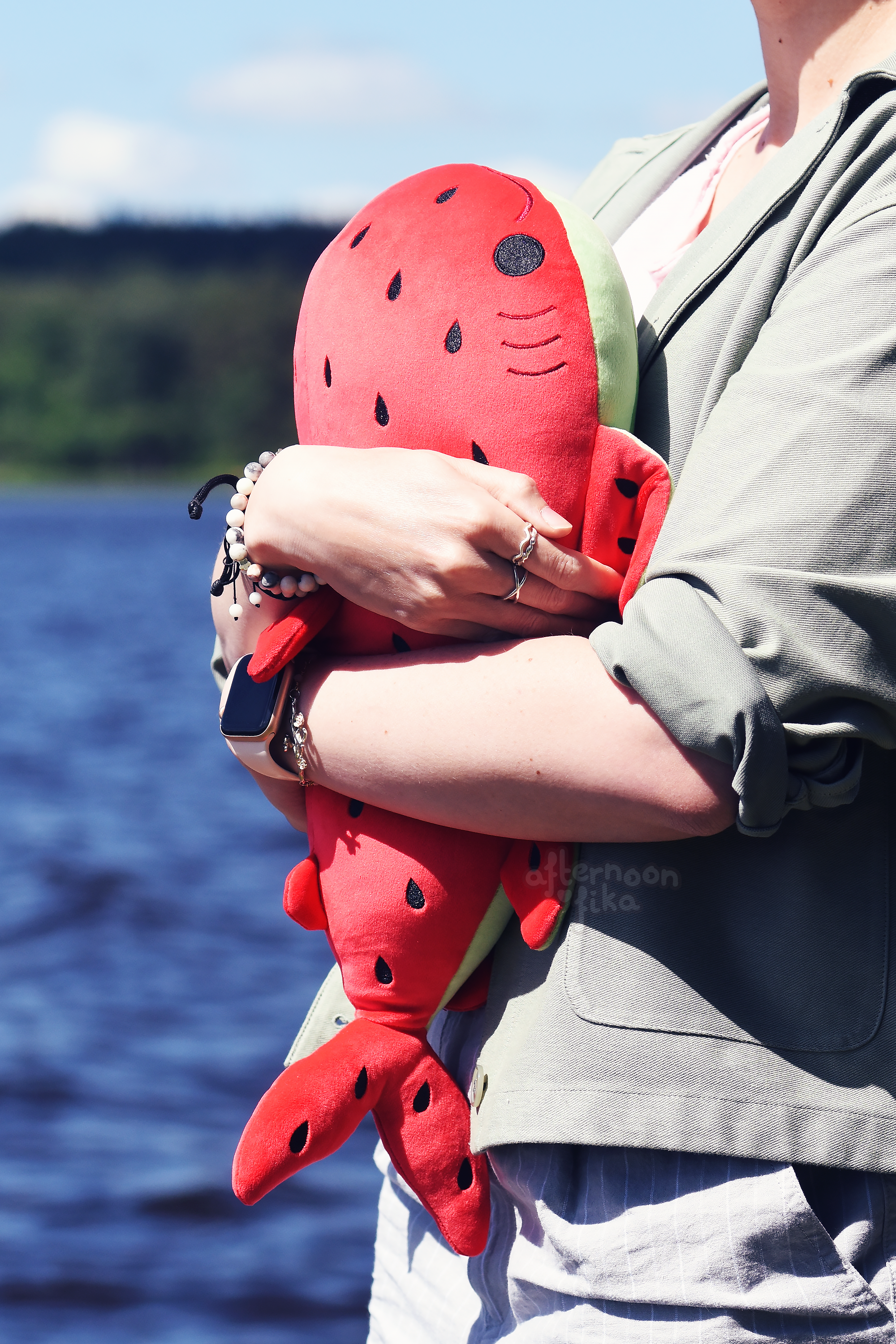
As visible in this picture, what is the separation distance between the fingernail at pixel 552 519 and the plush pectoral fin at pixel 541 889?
11.2 inches

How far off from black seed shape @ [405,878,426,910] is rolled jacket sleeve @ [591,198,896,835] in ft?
0.98

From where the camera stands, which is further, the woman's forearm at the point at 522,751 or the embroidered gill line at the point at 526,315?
the embroidered gill line at the point at 526,315

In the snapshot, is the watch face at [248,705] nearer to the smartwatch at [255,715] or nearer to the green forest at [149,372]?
the smartwatch at [255,715]

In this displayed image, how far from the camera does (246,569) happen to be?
1.28 meters

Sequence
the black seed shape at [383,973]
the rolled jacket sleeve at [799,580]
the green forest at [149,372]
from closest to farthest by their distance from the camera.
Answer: the rolled jacket sleeve at [799,580], the black seed shape at [383,973], the green forest at [149,372]

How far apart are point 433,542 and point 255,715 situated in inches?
10.8

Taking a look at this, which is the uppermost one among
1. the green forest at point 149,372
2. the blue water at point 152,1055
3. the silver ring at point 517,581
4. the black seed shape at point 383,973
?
the silver ring at point 517,581

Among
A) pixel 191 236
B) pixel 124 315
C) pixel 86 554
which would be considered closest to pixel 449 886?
pixel 86 554

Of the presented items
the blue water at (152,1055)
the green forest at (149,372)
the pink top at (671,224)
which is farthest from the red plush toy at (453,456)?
the green forest at (149,372)

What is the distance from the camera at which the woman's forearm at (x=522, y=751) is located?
107 centimetres

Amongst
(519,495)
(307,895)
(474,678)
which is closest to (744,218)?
(519,495)

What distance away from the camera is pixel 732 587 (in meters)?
1.02

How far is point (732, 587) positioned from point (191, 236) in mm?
81296

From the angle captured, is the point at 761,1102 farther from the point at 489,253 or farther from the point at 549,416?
the point at 489,253
